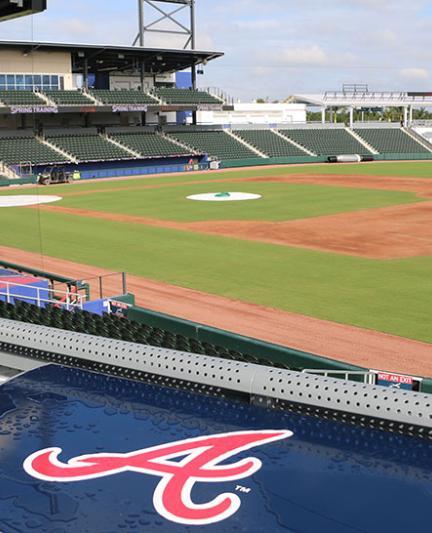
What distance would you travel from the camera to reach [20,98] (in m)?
57.9

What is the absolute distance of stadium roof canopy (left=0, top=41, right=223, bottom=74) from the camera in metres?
62.8

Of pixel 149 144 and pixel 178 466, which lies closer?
pixel 178 466

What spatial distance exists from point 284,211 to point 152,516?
1275 inches

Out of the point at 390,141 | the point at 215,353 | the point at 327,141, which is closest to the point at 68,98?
the point at 327,141

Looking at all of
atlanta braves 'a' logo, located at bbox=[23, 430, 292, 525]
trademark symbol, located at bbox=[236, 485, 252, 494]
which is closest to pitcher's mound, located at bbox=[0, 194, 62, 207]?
atlanta braves 'a' logo, located at bbox=[23, 430, 292, 525]

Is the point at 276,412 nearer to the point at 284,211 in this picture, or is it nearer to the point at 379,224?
the point at 379,224

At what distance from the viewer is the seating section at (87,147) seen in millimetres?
60500

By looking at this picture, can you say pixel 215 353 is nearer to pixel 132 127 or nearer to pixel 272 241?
pixel 272 241

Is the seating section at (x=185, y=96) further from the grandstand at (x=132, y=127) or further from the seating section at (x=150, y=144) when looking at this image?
the seating section at (x=150, y=144)

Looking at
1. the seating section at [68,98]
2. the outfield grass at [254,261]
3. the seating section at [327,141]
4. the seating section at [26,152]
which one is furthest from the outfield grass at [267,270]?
the seating section at [327,141]

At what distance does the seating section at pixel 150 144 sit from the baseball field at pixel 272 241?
15688mm

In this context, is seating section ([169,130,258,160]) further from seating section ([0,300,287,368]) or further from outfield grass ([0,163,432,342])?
seating section ([0,300,287,368])

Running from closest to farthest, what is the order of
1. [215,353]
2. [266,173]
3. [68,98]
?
[215,353]
[266,173]
[68,98]

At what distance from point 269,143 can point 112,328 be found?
220 feet
